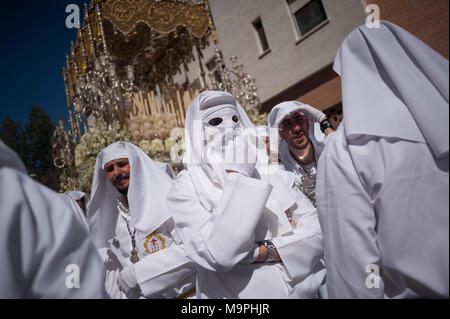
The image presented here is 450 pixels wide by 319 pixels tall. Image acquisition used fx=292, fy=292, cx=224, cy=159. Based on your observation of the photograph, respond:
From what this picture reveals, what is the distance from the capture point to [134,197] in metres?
2.96

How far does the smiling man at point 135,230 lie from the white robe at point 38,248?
138 cm

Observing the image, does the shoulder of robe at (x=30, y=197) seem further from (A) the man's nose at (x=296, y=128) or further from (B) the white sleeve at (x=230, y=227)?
(A) the man's nose at (x=296, y=128)

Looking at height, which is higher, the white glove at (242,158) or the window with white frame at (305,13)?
the window with white frame at (305,13)

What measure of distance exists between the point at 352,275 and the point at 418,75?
96cm

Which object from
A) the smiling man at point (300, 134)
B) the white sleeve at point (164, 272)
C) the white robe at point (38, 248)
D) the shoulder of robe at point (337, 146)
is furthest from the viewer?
the smiling man at point (300, 134)

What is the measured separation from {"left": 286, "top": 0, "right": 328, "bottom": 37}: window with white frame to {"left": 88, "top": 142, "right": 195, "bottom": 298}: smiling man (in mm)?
4510

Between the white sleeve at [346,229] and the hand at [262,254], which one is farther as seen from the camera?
the hand at [262,254]

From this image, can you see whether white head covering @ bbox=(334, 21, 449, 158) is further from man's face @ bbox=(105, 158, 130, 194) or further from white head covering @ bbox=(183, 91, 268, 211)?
man's face @ bbox=(105, 158, 130, 194)

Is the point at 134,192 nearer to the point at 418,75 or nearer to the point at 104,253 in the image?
the point at 104,253

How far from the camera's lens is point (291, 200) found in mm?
2242

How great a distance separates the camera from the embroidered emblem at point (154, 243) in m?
2.74

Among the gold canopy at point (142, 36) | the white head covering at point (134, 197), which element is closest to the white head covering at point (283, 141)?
the white head covering at point (134, 197)

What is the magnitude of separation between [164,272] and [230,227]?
0.98m

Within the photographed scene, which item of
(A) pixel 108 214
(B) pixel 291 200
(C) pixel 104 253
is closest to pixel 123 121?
(A) pixel 108 214
